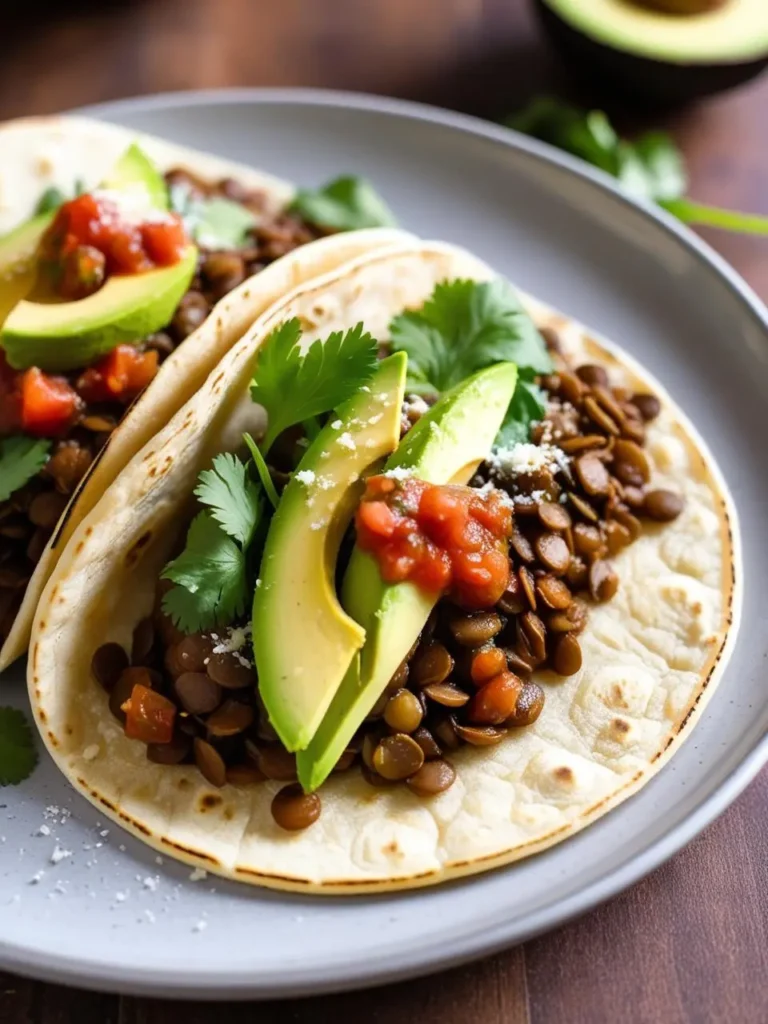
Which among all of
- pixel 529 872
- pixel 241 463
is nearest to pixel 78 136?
pixel 241 463

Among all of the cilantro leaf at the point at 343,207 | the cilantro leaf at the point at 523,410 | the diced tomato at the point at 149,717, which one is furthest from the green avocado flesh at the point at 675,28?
the diced tomato at the point at 149,717

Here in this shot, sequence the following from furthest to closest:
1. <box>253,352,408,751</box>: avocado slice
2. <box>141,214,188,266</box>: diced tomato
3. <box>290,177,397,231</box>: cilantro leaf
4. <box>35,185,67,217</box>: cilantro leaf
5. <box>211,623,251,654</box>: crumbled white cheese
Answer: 1. <box>290,177,397,231</box>: cilantro leaf
2. <box>35,185,67,217</box>: cilantro leaf
3. <box>141,214,188,266</box>: diced tomato
4. <box>211,623,251,654</box>: crumbled white cheese
5. <box>253,352,408,751</box>: avocado slice

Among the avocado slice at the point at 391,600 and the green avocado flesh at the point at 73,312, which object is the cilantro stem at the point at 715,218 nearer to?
the avocado slice at the point at 391,600

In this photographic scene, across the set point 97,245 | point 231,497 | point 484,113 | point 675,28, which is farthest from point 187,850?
point 675,28

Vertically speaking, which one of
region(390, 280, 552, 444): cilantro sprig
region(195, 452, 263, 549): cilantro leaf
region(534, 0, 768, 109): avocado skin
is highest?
region(534, 0, 768, 109): avocado skin

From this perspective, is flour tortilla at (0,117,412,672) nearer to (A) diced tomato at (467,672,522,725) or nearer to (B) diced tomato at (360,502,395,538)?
(B) diced tomato at (360,502,395,538)

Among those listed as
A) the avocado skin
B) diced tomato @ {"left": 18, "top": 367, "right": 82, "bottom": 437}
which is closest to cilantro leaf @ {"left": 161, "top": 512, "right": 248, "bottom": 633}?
diced tomato @ {"left": 18, "top": 367, "right": 82, "bottom": 437}

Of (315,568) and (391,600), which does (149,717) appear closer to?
(315,568)
